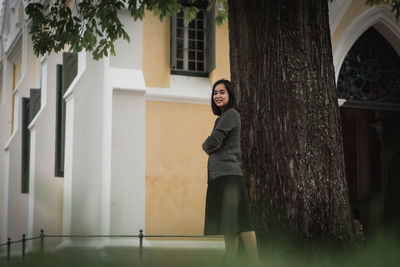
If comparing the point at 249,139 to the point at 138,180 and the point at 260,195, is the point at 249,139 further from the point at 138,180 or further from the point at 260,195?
the point at 138,180

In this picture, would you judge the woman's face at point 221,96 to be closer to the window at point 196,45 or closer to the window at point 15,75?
the window at point 196,45

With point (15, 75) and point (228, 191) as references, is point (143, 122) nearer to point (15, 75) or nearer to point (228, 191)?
point (228, 191)

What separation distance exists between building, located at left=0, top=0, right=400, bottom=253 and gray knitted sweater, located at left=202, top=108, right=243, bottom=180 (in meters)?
5.62

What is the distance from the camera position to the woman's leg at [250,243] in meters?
4.77

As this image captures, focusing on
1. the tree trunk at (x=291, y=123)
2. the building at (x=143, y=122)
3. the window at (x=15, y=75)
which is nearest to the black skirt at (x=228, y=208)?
the tree trunk at (x=291, y=123)

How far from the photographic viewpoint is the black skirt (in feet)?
15.8

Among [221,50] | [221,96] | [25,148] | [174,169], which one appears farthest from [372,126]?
[221,96]

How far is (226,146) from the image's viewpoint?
503 cm

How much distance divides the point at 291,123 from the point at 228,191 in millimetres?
816

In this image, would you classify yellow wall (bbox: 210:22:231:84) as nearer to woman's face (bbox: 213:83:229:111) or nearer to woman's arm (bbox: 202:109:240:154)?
woman's face (bbox: 213:83:229:111)

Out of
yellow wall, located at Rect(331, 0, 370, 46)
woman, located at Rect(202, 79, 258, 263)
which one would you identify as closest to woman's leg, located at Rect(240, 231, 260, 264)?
A: woman, located at Rect(202, 79, 258, 263)

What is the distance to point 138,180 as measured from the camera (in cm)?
1066

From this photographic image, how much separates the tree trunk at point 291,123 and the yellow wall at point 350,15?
8355mm

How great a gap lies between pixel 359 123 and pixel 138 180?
11080 millimetres
